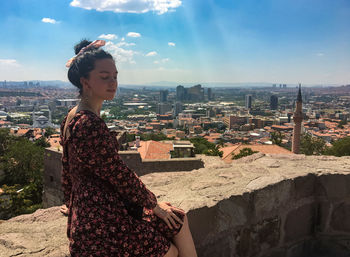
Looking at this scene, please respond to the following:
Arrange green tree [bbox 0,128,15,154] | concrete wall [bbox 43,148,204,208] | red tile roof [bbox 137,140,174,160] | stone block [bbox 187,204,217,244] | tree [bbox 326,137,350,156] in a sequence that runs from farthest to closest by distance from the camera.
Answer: green tree [bbox 0,128,15,154]
tree [bbox 326,137,350,156]
red tile roof [bbox 137,140,174,160]
concrete wall [bbox 43,148,204,208]
stone block [bbox 187,204,217,244]

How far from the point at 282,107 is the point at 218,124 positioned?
48.2 metres

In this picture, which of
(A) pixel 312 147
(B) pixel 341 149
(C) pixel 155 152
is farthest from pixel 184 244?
(A) pixel 312 147

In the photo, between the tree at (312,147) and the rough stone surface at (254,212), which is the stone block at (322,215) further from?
the tree at (312,147)

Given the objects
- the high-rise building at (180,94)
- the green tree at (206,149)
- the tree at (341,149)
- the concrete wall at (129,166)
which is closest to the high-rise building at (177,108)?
the high-rise building at (180,94)

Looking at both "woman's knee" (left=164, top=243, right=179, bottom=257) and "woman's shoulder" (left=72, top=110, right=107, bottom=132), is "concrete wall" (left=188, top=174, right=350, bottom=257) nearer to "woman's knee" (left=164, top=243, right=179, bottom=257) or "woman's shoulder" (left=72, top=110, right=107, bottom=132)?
"woman's knee" (left=164, top=243, right=179, bottom=257)

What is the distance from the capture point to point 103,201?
1031 mm

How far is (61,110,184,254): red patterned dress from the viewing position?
3.23ft

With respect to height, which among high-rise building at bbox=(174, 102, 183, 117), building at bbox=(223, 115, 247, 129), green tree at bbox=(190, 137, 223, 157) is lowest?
building at bbox=(223, 115, 247, 129)

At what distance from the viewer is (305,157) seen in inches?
90.9

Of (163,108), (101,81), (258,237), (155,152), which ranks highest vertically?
(101,81)

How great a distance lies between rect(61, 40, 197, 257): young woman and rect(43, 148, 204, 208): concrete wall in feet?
20.0

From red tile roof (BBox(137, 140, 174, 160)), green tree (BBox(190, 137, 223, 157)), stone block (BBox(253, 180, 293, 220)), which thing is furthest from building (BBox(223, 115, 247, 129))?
stone block (BBox(253, 180, 293, 220))

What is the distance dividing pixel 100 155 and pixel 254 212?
3.11 ft

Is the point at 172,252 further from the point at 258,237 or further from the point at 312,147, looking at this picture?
the point at 312,147
